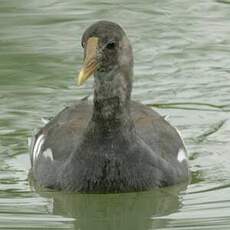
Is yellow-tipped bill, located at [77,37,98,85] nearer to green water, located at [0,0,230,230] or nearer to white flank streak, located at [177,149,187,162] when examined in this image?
green water, located at [0,0,230,230]

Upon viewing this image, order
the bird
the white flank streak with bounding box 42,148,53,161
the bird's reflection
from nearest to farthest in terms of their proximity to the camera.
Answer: the bird's reflection
the bird
the white flank streak with bounding box 42,148,53,161

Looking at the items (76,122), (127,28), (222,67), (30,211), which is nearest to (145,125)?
(76,122)

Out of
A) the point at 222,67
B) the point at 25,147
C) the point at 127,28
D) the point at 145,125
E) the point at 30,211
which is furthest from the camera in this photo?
the point at 127,28

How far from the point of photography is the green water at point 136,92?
9.91 m

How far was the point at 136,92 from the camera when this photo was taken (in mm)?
12914

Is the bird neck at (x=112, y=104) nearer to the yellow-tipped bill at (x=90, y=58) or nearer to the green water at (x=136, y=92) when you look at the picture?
the yellow-tipped bill at (x=90, y=58)

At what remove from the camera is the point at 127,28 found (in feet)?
49.1

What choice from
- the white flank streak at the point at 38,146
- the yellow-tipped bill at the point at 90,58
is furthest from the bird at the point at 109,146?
the white flank streak at the point at 38,146

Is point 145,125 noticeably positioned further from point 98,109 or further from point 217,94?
point 217,94

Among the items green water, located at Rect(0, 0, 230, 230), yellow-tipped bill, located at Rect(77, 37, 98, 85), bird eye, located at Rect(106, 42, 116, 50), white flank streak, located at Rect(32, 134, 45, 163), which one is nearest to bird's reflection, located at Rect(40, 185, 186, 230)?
green water, located at Rect(0, 0, 230, 230)

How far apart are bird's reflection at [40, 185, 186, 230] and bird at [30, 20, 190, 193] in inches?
2.1

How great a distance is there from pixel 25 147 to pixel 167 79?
2.04 m

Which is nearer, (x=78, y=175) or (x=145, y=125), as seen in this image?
(x=78, y=175)

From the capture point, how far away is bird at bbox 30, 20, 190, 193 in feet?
33.5
